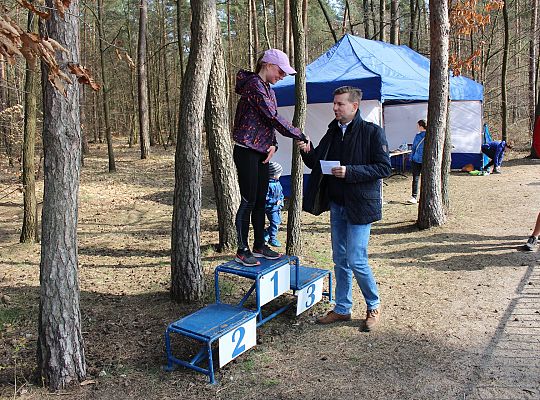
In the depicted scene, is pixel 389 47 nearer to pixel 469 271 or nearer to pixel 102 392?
pixel 469 271

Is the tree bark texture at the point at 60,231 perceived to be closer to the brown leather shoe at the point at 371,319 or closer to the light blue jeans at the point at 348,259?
the light blue jeans at the point at 348,259

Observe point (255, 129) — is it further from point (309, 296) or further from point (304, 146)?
point (309, 296)

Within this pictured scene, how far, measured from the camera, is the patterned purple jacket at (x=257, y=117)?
4.14 meters

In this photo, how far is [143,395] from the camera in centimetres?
338

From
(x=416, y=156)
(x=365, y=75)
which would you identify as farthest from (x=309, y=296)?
(x=365, y=75)

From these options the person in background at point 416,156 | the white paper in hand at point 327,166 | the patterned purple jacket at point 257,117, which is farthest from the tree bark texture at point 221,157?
the person in background at point 416,156

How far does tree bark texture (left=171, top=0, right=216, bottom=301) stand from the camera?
4.72 meters

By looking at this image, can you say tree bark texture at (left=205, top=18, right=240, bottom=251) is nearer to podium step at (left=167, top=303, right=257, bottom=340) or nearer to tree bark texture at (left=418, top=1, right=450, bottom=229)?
podium step at (left=167, top=303, right=257, bottom=340)

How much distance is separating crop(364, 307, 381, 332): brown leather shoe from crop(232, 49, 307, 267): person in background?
3.61 ft

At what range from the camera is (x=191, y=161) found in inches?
186

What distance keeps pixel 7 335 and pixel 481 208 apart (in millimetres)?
8037

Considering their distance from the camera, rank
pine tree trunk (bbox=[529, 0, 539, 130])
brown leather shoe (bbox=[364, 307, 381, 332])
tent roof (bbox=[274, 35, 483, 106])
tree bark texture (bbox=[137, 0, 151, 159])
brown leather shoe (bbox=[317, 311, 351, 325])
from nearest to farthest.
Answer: brown leather shoe (bbox=[364, 307, 381, 332]) → brown leather shoe (bbox=[317, 311, 351, 325]) → tent roof (bbox=[274, 35, 483, 106]) → pine tree trunk (bbox=[529, 0, 539, 130]) → tree bark texture (bbox=[137, 0, 151, 159])

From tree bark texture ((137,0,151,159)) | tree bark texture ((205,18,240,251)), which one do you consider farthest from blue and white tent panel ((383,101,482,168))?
tree bark texture ((137,0,151,159))

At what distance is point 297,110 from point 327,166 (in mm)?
1924
